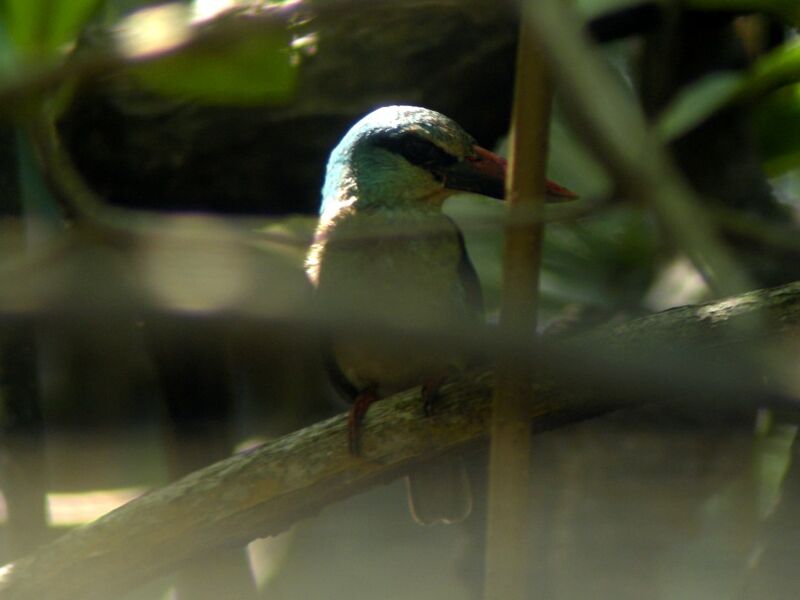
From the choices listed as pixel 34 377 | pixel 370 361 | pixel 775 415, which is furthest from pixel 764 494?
pixel 34 377

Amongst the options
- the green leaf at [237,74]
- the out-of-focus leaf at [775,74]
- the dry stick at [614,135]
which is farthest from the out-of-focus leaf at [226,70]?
Result: the out-of-focus leaf at [775,74]

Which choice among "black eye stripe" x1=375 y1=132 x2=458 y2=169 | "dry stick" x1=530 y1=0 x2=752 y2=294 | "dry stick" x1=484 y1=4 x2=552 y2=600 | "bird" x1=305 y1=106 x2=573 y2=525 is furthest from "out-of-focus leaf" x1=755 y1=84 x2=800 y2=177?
"dry stick" x1=484 y1=4 x2=552 y2=600

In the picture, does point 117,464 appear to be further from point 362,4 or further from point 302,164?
point 362,4

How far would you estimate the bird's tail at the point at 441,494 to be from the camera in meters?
1.74

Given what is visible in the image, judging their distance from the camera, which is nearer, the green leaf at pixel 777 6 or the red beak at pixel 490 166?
the red beak at pixel 490 166

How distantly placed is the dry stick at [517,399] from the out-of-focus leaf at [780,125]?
1.26 m

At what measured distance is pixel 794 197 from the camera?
2.41 metres

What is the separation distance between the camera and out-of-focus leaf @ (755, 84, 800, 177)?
2027 millimetres

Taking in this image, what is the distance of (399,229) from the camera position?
141cm

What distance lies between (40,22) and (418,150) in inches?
21.0

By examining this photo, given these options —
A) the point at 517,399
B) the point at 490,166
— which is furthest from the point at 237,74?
the point at 517,399

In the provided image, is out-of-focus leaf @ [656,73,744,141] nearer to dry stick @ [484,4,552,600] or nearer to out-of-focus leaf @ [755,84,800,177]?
out-of-focus leaf @ [755,84,800,177]

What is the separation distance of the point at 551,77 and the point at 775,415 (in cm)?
78

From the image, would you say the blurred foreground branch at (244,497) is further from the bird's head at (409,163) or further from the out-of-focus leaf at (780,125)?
the out-of-focus leaf at (780,125)
